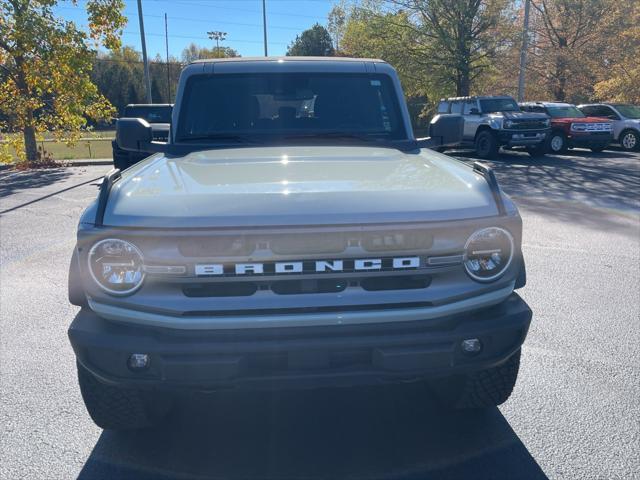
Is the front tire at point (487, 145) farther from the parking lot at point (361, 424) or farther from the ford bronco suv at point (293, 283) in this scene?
the ford bronco suv at point (293, 283)

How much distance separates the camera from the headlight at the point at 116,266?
2.42 meters

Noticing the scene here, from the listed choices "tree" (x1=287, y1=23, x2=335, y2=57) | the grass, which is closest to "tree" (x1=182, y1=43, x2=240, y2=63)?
"tree" (x1=287, y1=23, x2=335, y2=57)

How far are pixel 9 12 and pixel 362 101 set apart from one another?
14.9m

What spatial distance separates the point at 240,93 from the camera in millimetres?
4125

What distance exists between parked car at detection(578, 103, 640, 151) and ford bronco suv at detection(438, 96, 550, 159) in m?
3.30

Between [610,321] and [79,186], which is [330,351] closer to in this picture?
[610,321]

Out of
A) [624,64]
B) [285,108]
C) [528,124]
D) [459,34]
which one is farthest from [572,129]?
[285,108]

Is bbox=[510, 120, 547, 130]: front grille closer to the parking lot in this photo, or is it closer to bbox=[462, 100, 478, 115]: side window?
bbox=[462, 100, 478, 115]: side window

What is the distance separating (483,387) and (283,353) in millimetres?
1284

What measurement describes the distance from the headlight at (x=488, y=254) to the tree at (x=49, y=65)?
51.3 feet

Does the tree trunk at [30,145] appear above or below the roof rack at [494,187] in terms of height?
below

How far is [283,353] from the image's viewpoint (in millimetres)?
2361

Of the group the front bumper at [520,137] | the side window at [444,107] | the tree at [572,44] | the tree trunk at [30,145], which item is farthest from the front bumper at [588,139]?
the tree trunk at [30,145]

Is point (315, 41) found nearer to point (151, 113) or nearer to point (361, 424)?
point (151, 113)
